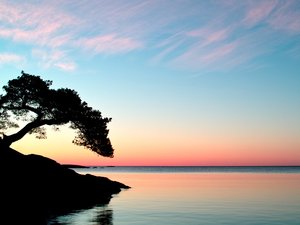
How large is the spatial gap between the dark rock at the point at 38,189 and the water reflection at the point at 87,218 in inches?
56.0

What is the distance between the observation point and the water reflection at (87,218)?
32.3 meters

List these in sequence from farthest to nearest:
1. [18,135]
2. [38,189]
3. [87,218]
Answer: [38,189]
[18,135]
[87,218]

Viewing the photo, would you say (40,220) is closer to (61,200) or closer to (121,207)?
(121,207)

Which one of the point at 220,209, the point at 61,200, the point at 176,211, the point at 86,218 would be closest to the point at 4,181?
the point at 61,200

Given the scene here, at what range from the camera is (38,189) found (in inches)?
1874

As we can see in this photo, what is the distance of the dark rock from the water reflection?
142cm

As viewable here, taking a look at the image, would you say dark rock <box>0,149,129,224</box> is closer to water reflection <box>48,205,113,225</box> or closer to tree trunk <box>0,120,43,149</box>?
tree trunk <box>0,120,43,149</box>

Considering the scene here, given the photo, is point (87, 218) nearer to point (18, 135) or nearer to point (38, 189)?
point (38, 189)

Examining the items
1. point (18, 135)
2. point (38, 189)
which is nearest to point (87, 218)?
point (38, 189)

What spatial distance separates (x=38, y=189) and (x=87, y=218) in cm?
1499

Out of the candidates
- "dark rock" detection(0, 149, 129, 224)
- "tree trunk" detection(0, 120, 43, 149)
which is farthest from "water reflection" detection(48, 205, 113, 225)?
"tree trunk" detection(0, 120, 43, 149)

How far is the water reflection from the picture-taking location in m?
32.3

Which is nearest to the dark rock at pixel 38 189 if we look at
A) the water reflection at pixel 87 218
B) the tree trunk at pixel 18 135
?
the tree trunk at pixel 18 135

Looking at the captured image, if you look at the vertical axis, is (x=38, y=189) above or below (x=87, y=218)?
above
